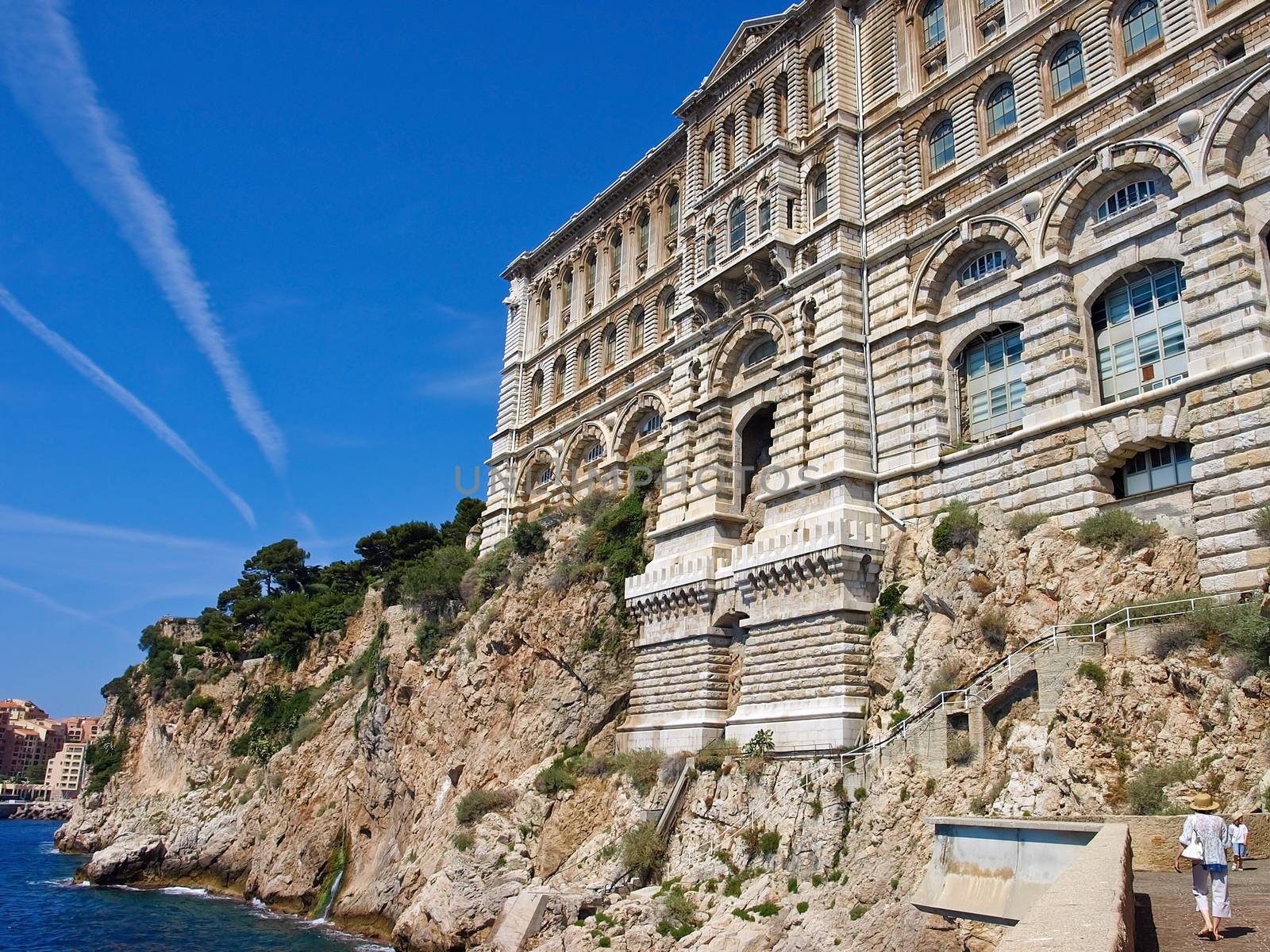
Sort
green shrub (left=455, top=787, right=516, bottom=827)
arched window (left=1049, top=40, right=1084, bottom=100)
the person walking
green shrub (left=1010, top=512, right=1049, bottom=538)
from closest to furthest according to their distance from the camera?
the person walking → green shrub (left=1010, top=512, right=1049, bottom=538) → arched window (left=1049, top=40, right=1084, bottom=100) → green shrub (left=455, top=787, right=516, bottom=827)

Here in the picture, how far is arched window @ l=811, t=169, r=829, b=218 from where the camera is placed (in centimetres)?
3322

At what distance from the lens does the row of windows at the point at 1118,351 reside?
23.6 metres

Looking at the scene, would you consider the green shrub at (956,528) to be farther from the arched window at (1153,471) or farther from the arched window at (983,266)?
the arched window at (983,266)

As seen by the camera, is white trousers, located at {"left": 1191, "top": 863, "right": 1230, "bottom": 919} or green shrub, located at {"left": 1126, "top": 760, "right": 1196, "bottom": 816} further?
green shrub, located at {"left": 1126, "top": 760, "right": 1196, "bottom": 816}

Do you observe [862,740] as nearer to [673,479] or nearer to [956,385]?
[956,385]

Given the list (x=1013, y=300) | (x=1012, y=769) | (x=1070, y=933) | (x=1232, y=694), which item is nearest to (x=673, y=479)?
(x=1013, y=300)

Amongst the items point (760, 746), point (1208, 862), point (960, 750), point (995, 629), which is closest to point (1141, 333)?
point (995, 629)

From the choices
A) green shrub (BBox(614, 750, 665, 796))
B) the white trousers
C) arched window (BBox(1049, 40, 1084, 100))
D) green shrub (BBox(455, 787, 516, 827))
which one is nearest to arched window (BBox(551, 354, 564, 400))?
green shrub (BBox(455, 787, 516, 827))

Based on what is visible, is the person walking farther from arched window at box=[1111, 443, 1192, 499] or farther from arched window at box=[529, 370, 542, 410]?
arched window at box=[529, 370, 542, 410]

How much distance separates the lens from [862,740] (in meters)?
25.5

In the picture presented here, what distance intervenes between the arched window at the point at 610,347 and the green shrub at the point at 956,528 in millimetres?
22657

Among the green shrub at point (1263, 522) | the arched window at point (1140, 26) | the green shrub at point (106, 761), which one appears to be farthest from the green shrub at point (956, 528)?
the green shrub at point (106, 761)

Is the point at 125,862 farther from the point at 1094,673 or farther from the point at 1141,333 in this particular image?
the point at 1141,333

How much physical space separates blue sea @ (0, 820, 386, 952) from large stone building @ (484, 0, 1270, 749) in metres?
15.7
